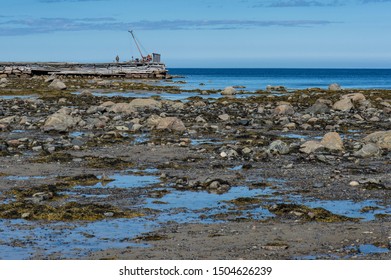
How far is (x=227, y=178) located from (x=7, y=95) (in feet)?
126

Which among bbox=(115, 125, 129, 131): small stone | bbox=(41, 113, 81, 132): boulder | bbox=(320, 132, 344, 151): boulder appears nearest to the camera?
bbox=(320, 132, 344, 151): boulder

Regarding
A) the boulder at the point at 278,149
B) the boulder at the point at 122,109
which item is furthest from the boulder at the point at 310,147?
the boulder at the point at 122,109

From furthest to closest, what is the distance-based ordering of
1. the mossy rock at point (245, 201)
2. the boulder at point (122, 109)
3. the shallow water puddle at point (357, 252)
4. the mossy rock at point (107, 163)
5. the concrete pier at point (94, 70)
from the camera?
the concrete pier at point (94, 70) → the boulder at point (122, 109) → the mossy rock at point (107, 163) → the mossy rock at point (245, 201) → the shallow water puddle at point (357, 252)

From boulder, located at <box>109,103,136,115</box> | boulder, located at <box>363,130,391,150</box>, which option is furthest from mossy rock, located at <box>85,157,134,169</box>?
boulder, located at <box>109,103,136,115</box>

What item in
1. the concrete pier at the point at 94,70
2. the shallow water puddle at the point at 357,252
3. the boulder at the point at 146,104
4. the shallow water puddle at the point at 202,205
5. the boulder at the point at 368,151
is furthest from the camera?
the concrete pier at the point at 94,70

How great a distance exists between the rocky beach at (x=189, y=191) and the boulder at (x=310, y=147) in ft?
0.11

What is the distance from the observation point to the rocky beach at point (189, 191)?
10844 mm

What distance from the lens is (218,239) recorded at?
11.2 m

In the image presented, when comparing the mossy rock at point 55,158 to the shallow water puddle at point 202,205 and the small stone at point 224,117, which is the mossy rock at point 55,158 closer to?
the shallow water puddle at point 202,205

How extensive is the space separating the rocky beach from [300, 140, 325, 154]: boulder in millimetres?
34

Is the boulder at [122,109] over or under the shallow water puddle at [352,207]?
over

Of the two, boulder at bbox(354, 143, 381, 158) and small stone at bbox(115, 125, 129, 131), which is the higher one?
boulder at bbox(354, 143, 381, 158)

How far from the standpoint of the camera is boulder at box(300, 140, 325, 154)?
20859 millimetres

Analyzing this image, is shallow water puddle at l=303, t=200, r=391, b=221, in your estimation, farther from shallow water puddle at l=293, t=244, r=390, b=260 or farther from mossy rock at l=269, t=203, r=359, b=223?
shallow water puddle at l=293, t=244, r=390, b=260
